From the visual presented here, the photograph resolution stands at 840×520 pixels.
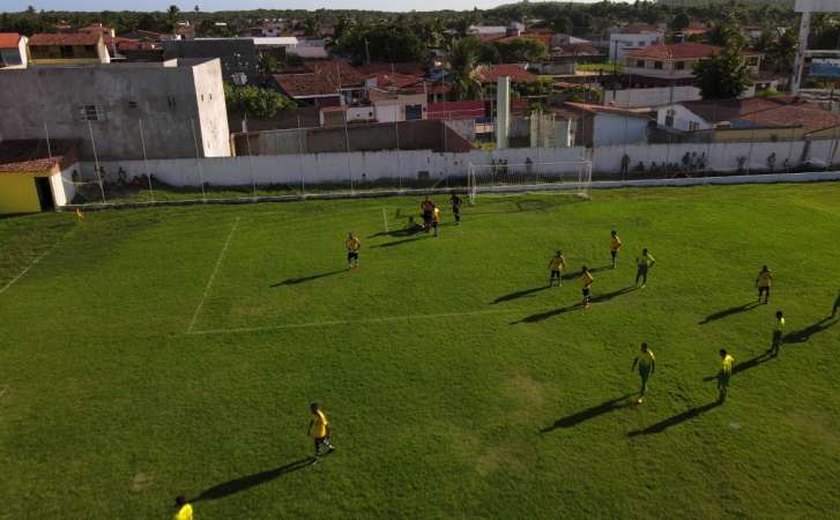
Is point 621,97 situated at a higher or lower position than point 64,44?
lower

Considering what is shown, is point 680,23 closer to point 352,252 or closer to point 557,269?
point 557,269

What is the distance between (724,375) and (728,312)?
5.18 m

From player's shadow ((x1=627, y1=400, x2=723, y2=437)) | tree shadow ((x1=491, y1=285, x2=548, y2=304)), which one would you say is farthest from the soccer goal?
player's shadow ((x1=627, y1=400, x2=723, y2=437))

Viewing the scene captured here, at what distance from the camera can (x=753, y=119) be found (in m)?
41.6

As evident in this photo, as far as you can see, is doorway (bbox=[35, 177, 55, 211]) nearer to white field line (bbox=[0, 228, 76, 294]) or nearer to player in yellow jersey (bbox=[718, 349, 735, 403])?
white field line (bbox=[0, 228, 76, 294])

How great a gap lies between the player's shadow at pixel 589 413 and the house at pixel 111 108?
28027mm

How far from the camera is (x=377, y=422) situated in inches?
576

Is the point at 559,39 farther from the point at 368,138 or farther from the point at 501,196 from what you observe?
the point at 501,196

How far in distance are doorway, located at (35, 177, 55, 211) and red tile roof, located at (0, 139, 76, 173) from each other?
2.03 ft

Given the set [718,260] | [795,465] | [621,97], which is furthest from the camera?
[621,97]

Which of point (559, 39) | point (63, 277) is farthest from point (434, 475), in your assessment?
point (559, 39)

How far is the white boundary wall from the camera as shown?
115 ft

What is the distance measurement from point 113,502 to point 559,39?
133 metres

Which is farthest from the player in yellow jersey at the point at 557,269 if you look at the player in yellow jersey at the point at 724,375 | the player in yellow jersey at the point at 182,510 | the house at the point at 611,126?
the house at the point at 611,126
